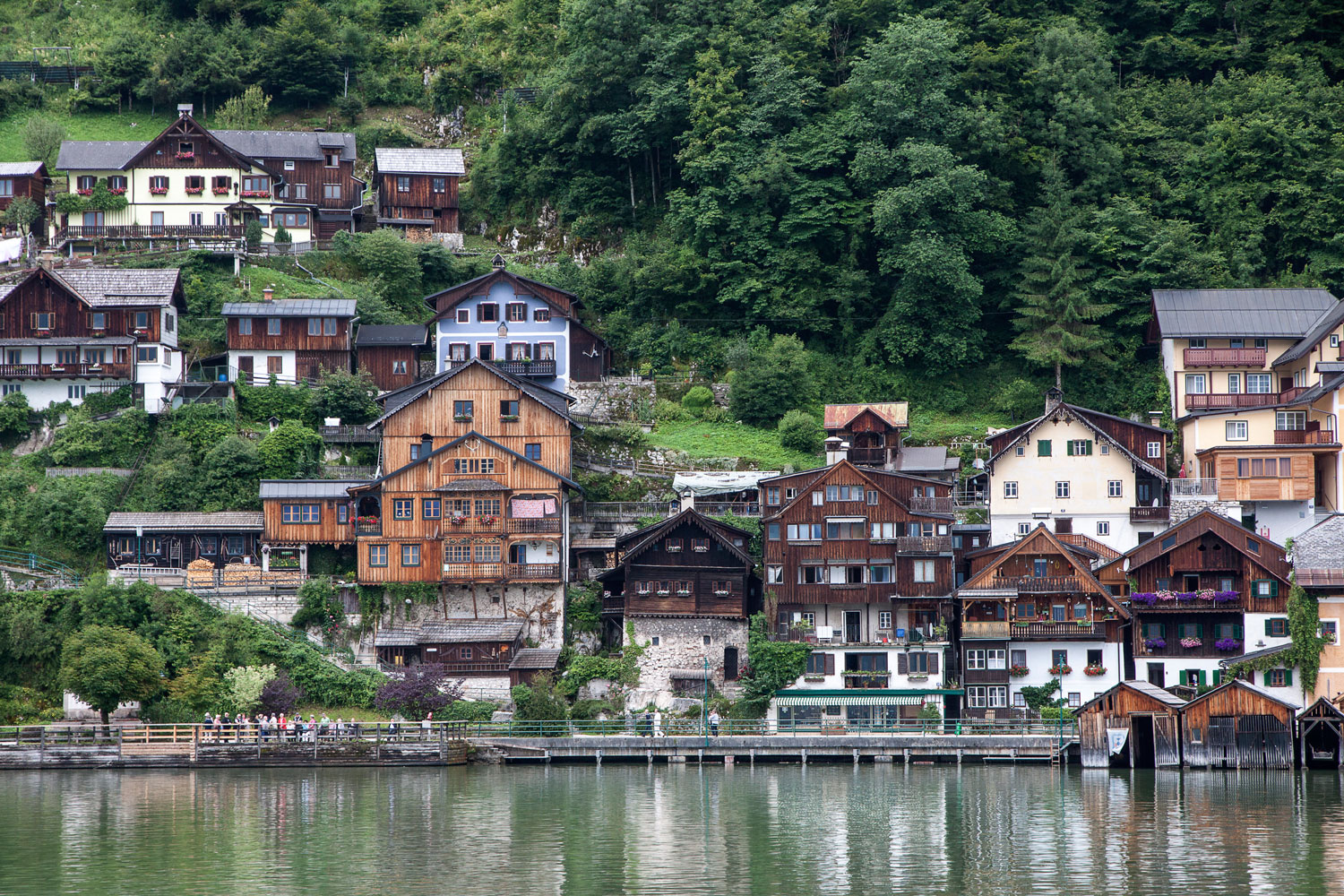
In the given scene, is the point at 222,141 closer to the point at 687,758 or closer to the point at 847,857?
the point at 687,758

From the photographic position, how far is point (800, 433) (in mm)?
76688

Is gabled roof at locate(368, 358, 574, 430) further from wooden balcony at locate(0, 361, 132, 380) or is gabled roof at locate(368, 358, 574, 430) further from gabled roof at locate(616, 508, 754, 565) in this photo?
wooden balcony at locate(0, 361, 132, 380)

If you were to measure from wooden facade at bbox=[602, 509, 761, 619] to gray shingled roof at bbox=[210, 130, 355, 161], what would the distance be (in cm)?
4087

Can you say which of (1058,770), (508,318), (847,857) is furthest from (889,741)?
(508,318)

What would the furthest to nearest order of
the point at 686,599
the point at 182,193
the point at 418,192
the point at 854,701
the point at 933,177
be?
the point at 418,192, the point at 182,193, the point at 933,177, the point at 686,599, the point at 854,701

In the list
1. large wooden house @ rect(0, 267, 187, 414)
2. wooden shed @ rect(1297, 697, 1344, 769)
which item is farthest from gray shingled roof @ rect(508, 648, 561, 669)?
wooden shed @ rect(1297, 697, 1344, 769)

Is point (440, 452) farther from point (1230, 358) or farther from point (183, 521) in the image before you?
point (1230, 358)

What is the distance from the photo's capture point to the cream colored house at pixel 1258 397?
71.4 m

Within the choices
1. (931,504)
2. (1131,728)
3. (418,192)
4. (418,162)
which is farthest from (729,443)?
(418,162)

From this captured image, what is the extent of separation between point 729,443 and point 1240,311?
24820mm

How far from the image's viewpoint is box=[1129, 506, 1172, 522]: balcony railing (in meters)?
71.5

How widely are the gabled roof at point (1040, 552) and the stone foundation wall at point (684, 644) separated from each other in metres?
9.60

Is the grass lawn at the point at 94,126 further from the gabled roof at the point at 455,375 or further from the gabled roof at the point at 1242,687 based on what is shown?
the gabled roof at the point at 1242,687

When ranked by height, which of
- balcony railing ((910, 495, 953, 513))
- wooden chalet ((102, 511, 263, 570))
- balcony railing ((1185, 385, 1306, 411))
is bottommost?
Result: wooden chalet ((102, 511, 263, 570))
